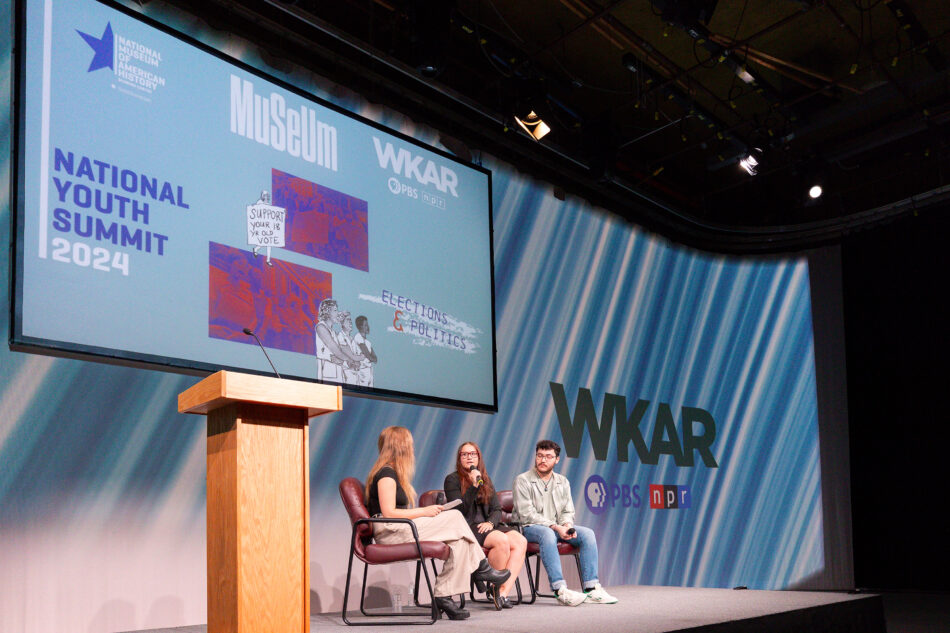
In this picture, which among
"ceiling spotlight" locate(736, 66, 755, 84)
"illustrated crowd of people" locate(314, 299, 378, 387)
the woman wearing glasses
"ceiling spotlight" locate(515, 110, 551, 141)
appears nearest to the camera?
the woman wearing glasses

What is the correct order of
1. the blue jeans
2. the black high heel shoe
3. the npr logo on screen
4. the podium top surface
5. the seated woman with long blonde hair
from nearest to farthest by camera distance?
the podium top surface < the seated woman with long blonde hair < the black high heel shoe < the blue jeans < the npr logo on screen

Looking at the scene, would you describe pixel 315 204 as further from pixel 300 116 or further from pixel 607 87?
pixel 607 87

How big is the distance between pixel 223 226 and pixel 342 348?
91 cm

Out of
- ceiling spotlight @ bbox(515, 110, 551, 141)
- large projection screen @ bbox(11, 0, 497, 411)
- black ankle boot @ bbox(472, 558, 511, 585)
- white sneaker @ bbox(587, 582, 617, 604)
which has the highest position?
ceiling spotlight @ bbox(515, 110, 551, 141)

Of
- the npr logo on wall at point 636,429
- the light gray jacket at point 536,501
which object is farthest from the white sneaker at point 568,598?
the npr logo on wall at point 636,429

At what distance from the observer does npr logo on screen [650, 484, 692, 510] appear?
721cm

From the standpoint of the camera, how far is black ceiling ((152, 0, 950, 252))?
213 inches

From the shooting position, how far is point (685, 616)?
12.4 feet

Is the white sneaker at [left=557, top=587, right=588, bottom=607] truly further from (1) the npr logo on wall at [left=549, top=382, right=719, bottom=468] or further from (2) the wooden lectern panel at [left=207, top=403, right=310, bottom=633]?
(2) the wooden lectern panel at [left=207, top=403, right=310, bottom=633]

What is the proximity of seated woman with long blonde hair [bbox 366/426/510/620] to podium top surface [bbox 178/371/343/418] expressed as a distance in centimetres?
141

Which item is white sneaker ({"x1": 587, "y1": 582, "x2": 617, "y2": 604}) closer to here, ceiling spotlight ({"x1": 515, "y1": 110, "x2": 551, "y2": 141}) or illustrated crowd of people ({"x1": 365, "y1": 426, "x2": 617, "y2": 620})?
illustrated crowd of people ({"x1": 365, "y1": 426, "x2": 617, "y2": 620})

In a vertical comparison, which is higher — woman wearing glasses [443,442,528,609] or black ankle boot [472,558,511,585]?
woman wearing glasses [443,442,528,609]

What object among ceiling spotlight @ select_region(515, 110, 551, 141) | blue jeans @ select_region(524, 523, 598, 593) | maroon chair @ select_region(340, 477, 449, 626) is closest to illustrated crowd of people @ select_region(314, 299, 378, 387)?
maroon chair @ select_region(340, 477, 449, 626)

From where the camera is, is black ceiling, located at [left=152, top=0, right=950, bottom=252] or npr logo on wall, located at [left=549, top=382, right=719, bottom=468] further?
npr logo on wall, located at [left=549, top=382, right=719, bottom=468]
